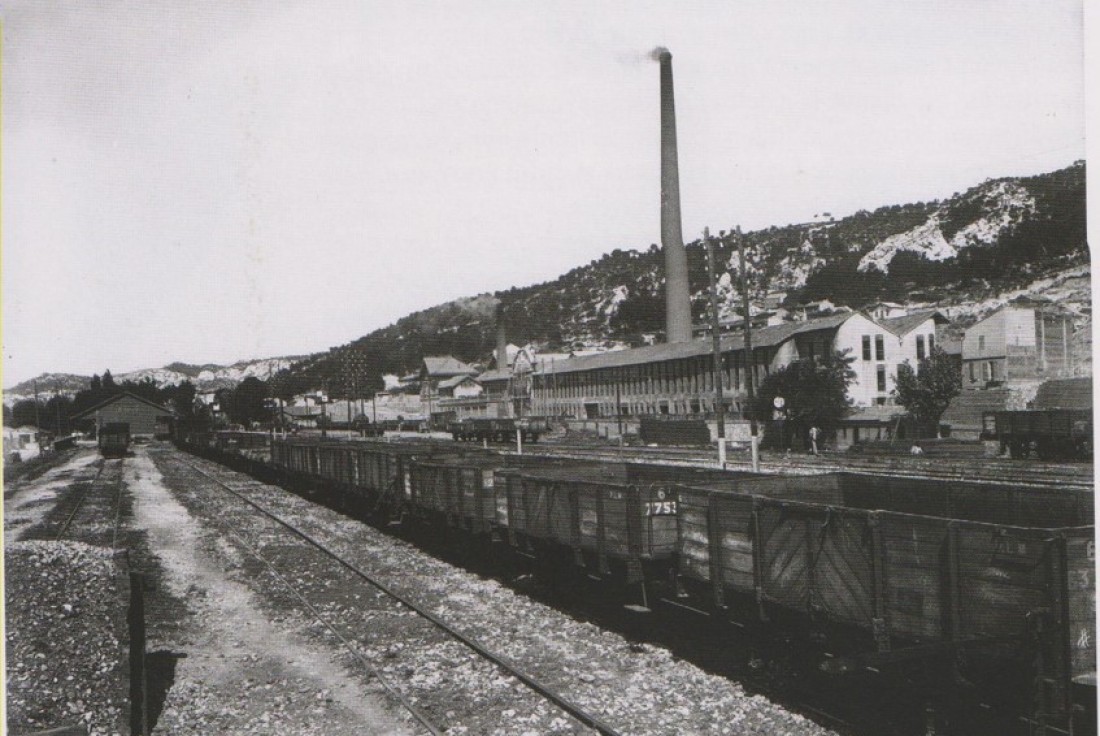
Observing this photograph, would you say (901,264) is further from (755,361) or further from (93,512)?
(93,512)

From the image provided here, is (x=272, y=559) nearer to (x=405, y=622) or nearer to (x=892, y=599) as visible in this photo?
(x=405, y=622)

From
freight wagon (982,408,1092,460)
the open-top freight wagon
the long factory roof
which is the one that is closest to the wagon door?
the open-top freight wagon

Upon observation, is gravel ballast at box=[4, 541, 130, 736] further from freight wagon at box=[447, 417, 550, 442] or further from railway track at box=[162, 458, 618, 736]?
freight wagon at box=[447, 417, 550, 442]

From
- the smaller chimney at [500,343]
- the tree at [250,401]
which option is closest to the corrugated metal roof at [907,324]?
the smaller chimney at [500,343]

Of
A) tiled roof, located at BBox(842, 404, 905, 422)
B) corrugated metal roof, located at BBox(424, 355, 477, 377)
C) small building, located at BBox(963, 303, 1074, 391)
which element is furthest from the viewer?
corrugated metal roof, located at BBox(424, 355, 477, 377)

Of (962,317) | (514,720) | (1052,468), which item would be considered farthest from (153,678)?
(962,317)

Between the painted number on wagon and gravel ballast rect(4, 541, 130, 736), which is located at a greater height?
the painted number on wagon

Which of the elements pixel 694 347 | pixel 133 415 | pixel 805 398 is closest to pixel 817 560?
pixel 805 398

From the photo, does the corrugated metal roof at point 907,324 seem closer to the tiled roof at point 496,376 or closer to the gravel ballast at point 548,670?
the tiled roof at point 496,376
